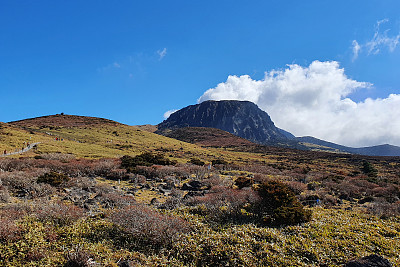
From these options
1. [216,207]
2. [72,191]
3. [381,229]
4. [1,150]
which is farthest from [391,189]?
[1,150]

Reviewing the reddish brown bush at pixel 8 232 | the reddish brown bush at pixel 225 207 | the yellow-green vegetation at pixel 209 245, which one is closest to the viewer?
the yellow-green vegetation at pixel 209 245

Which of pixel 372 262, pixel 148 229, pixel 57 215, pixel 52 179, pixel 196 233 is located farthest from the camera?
pixel 52 179

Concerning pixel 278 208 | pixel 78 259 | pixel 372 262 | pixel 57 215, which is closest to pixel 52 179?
pixel 57 215

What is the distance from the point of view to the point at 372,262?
563cm

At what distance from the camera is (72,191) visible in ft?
43.8

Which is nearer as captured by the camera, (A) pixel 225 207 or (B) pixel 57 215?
(B) pixel 57 215

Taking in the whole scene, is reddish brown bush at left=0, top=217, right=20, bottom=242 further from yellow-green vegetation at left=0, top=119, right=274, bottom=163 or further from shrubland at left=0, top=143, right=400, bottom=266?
yellow-green vegetation at left=0, top=119, right=274, bottom=163

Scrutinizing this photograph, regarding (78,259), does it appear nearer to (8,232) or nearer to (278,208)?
(8,232)

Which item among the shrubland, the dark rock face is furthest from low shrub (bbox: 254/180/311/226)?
the dark rock face

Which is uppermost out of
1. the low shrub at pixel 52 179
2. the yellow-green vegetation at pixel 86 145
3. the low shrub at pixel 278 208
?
the yellow-green vegetation at pixel 86 145

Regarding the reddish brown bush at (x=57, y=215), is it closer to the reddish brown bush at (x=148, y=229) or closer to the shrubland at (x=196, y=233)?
the shrubland at (x=196, y=233)

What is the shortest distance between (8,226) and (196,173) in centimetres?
1963

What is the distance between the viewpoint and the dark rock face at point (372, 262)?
5.55 m

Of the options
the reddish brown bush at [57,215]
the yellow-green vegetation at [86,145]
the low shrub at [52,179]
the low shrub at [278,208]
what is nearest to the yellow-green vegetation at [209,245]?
the reddish brown bush at [57,215]
